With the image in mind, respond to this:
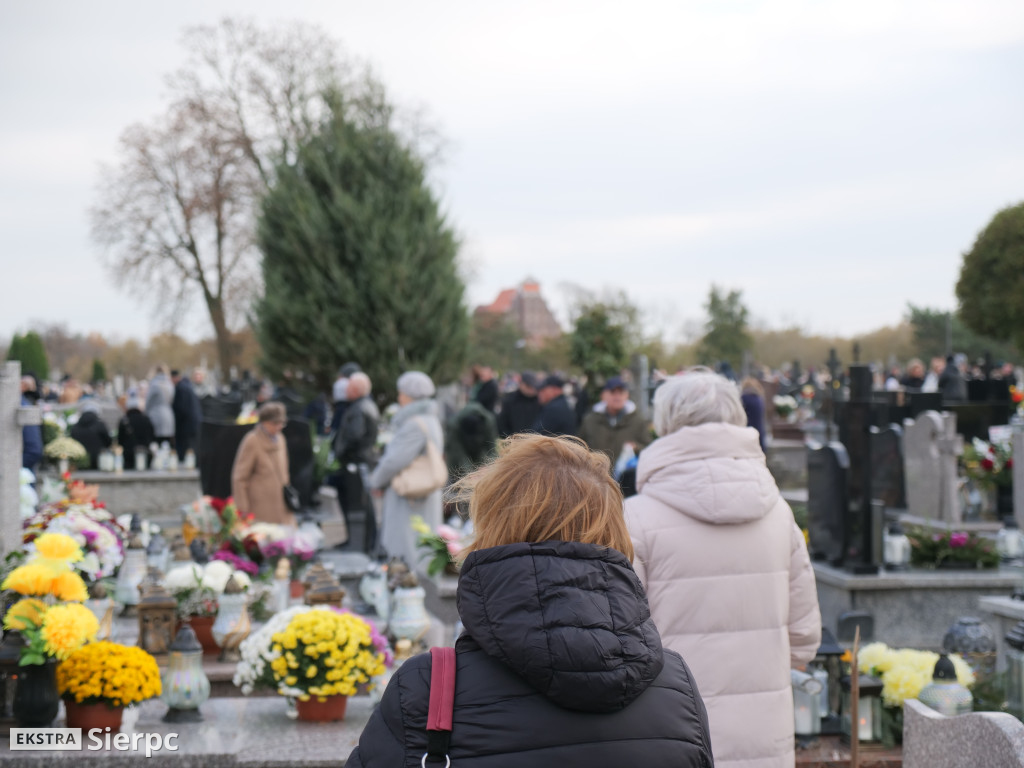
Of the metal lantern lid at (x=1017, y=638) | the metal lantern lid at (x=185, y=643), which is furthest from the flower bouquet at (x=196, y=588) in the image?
the metal lantern lid at (x=1017, y=638)

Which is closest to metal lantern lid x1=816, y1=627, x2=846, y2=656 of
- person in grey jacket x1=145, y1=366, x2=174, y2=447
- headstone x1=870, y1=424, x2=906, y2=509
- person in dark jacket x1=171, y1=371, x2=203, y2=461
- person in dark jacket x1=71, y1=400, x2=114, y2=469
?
headstone x1=870, y1=424, x2=906, y2=509

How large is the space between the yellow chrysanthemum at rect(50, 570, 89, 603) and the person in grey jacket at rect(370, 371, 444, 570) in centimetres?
374

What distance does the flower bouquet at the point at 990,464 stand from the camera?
11742 mm

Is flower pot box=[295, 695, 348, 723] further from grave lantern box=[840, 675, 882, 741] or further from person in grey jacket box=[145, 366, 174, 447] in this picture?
person in grey jacket box=[145, 366, 174, 447]

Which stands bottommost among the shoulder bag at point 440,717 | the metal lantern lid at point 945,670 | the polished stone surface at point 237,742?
the polished stone surface at point 237,742

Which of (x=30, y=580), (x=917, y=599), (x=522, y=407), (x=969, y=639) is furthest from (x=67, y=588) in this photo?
(x=522, y=407)

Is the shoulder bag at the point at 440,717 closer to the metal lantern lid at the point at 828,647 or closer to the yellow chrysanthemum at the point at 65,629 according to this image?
the yellow chrysanthemum at the point at 65,629

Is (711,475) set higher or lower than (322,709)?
higher

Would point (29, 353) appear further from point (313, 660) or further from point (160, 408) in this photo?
point (313, 660)

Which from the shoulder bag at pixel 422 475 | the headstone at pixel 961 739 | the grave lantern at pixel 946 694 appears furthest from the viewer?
the shoulder bag at pixel 422 475

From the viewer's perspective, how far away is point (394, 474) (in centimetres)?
816

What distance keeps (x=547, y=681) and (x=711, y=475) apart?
1.57 meters

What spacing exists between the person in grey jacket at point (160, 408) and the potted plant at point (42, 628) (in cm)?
1467

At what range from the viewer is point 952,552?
853 centimetres
